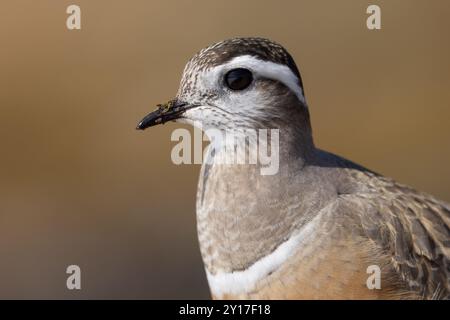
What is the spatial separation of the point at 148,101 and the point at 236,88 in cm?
842

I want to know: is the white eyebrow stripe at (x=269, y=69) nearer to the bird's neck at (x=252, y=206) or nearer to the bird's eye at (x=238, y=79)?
the bird's eye at (x=238, y=79)

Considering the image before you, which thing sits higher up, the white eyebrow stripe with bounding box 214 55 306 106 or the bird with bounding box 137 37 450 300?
the white eyebrow stripe with bounding box 214 55 306 106

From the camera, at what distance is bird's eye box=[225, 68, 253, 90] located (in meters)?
6.70

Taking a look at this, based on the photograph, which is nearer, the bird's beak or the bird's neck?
the bird's neck

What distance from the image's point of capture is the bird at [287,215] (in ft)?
21.6

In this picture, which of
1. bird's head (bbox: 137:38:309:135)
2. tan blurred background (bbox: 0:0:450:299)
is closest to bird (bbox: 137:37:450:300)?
bird's head (bbox: 137:38:309:135)

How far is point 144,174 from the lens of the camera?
14.9m

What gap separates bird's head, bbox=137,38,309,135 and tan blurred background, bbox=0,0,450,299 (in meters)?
6.74

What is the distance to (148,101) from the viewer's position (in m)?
15.1

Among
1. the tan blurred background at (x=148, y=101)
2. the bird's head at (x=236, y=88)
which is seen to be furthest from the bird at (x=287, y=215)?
the tan blurred background at (x=148, y=101)

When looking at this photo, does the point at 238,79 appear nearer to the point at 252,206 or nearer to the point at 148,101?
the point at 252,206

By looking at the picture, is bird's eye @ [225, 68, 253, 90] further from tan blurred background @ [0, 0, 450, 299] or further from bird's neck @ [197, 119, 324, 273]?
tan blurred background @ [0, 0, 450, 299]

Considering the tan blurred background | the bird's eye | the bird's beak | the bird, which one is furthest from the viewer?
the tan blurred background

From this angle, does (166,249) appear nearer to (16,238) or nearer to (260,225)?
(16,238)
